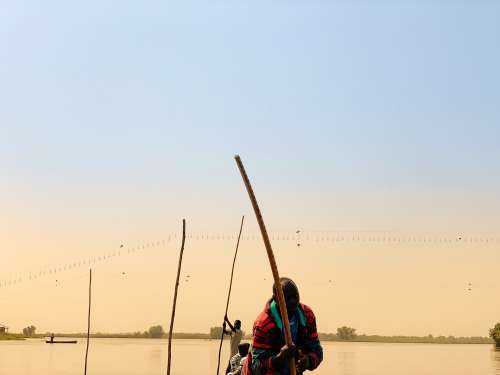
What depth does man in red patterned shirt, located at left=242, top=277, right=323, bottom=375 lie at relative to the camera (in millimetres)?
5375

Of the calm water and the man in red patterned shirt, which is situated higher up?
the man in red patterned shirt

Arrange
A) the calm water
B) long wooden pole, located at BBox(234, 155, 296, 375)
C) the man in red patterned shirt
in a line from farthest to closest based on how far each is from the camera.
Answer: the calm water
the man in red patterned shirt
long wooden pole, located at BBox(234, 155, 296, 375)

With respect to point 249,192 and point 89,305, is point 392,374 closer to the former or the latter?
point 89,305

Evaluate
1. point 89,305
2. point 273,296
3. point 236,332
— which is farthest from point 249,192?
point 89,305

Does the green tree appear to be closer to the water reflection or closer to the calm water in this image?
the calm water

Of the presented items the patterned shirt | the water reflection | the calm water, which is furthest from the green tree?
the patterned shirt

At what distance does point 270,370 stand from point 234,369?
18.5 ft

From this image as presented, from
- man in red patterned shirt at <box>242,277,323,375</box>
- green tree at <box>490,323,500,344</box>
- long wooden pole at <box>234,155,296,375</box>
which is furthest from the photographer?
green tree at <box>490,323,500,344</box>

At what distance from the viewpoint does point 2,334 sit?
122 meters

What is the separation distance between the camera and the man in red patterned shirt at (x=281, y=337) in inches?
212

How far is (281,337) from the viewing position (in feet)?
17.8

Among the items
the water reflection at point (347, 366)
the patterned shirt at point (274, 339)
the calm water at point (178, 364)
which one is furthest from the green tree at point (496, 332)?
the patterned shirt at point (274, 339)

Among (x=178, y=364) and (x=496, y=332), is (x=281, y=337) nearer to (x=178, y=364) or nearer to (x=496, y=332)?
(x=178, y=364)

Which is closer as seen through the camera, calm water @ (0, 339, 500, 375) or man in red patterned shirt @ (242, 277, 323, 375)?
man in red patterned shirt @ (242, 277, 323, 375)
